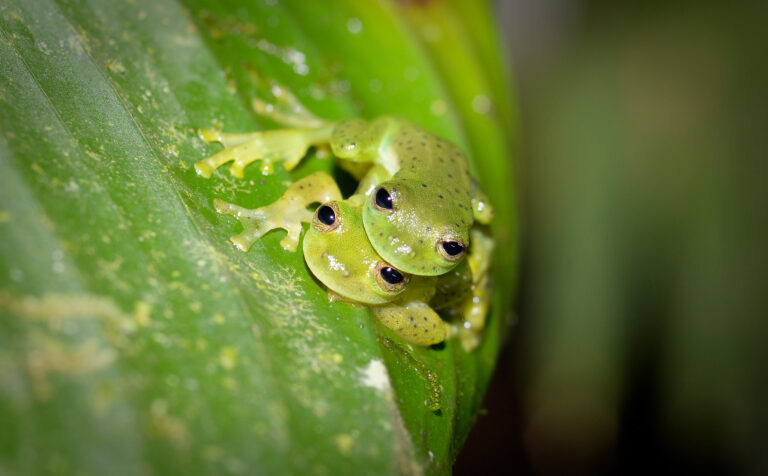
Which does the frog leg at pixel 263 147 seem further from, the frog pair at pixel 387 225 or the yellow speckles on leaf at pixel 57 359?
the yellow speckles on leaf at pixel 57 359

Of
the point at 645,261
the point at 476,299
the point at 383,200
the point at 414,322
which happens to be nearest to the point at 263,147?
the point at 383,200

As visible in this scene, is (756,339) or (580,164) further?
(580,164)

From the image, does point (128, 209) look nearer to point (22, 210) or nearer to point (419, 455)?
point (22, 210)

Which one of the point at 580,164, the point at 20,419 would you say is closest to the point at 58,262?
the point at 20,419

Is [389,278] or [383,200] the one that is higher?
[383,200]

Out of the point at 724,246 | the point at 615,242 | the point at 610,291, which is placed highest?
the point at 724,246

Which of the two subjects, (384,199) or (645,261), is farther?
(645,261)

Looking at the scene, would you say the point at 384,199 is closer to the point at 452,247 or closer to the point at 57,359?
the point at 452,247
